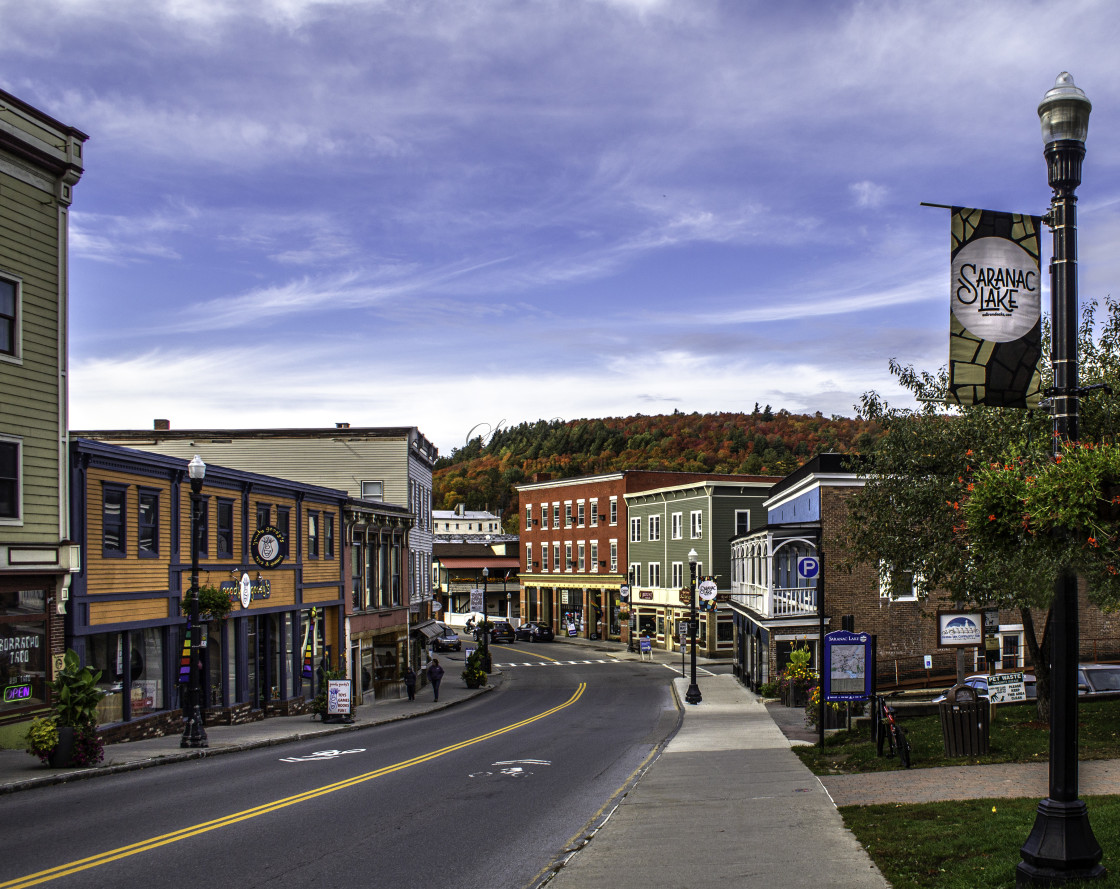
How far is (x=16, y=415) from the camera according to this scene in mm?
20469

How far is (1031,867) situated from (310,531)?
29.7 m

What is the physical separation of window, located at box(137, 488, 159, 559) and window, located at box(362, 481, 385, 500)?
23022 millimetres

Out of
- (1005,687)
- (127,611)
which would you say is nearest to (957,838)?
(1005,687)

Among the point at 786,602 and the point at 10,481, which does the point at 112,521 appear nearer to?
the point at 10,481

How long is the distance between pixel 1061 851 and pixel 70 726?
1660 cm

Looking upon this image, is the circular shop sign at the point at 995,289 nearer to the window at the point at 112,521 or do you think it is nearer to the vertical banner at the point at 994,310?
the vertical banner at the point at 994,310

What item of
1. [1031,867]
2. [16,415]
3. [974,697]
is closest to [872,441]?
[974,697]

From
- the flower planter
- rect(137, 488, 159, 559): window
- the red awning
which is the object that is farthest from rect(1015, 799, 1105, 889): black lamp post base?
the red awning

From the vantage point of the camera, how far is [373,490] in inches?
1903

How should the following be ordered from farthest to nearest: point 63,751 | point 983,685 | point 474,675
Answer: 1. point 474,675
2. point 983,685
3. point 63,751

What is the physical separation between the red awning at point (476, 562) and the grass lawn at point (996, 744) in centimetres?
7312

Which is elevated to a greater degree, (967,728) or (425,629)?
(967,728)

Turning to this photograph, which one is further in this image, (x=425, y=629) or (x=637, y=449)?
(x=637, y=449)

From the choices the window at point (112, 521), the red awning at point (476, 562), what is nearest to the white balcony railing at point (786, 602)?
the window at point (112, 521)
